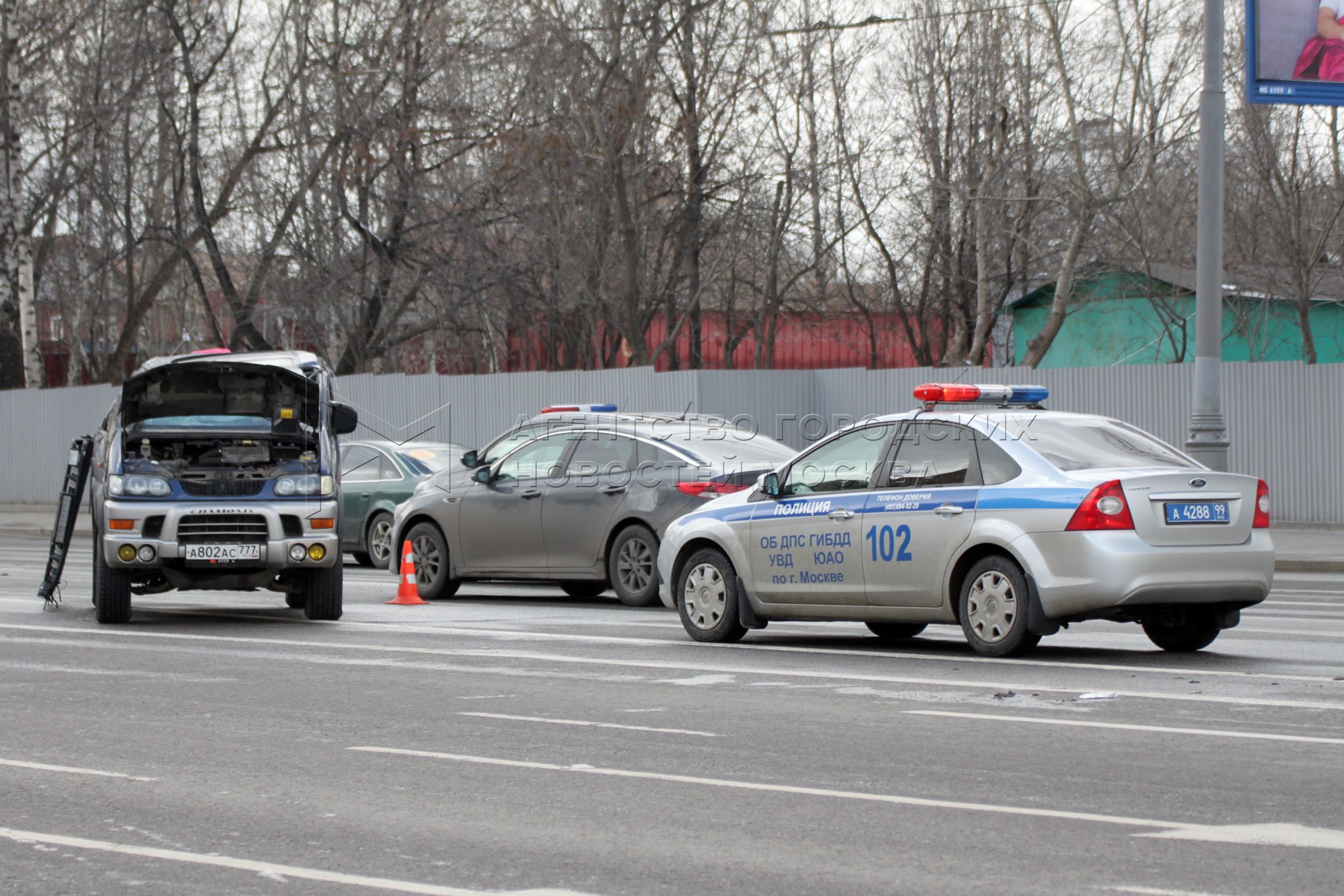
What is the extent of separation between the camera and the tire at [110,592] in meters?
13.9

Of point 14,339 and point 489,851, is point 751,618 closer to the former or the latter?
point 489,851

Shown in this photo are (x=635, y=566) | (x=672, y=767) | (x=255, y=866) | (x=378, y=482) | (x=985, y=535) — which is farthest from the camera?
(x=378, y=482)

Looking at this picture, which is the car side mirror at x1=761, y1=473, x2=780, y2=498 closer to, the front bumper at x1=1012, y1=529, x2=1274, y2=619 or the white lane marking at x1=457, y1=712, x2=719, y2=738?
the front bumper at x1=1012, y1=529, x2=1274, y2=619

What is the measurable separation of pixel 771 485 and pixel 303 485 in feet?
13.1

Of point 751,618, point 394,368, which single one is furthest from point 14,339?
point 751,618

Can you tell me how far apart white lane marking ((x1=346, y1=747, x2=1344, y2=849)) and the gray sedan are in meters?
7.29

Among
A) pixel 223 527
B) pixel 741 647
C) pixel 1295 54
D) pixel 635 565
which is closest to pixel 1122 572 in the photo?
pixel 741 647

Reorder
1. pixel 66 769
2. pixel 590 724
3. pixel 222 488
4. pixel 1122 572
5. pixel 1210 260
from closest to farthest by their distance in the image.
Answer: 1. pixel 66 769
2. pixel 590 724
3. pixel 1122 572
4. pixel 222 488
5. pixel 1210 260

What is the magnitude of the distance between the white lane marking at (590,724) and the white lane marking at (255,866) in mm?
2788

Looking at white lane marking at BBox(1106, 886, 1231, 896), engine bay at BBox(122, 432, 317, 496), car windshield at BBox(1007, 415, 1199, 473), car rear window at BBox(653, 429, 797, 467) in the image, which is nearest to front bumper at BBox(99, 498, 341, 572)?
engine bay at BBox(122, 432, 317, 496)

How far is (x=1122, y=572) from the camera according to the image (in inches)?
394

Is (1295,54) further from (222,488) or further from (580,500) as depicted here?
(222,488)

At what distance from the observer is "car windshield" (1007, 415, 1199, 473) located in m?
10.6

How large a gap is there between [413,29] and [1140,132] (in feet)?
46.8
